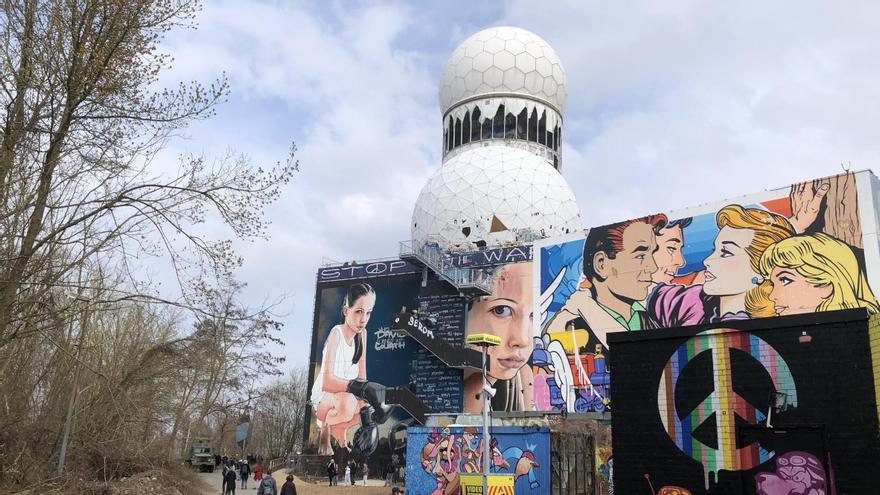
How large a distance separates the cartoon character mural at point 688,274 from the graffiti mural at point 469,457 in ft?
20.3

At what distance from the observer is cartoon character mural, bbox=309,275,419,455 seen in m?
42.8

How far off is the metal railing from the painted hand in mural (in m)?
16.0

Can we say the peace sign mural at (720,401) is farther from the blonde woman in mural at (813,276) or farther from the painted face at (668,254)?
the painted face at (668,254)

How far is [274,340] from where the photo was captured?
1036 cm

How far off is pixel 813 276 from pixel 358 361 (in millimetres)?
25769

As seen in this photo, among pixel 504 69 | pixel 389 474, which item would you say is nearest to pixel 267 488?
pixel 389 474

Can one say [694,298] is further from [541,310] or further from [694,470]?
[694,470]

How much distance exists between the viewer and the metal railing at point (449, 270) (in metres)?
40.0

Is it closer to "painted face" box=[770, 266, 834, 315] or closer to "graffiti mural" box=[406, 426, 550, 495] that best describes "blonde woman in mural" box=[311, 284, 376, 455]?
"graffiti mural" box=[406, 426, 550, 495]

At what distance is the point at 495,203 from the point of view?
145 ft

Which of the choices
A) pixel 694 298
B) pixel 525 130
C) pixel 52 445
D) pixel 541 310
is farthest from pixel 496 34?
pixel 52 445

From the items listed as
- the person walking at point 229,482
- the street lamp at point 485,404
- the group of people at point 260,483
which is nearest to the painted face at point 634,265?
the street lamp at point 485,404

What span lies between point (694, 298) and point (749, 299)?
2.29 m

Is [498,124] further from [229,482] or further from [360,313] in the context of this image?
[229,482]
